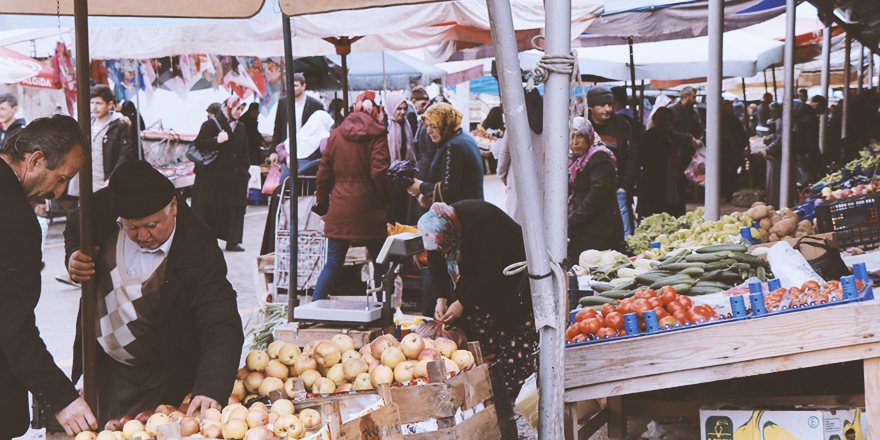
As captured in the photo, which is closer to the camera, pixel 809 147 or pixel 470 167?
pixel 470 167

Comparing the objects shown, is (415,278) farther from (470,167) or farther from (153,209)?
(153,209)

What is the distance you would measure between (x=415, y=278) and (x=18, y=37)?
676 cm

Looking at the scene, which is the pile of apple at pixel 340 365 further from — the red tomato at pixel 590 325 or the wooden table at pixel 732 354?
the red tomato at pixel 590 325

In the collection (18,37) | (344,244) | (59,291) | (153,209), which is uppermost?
(18,37)

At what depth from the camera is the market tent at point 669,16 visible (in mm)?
7586

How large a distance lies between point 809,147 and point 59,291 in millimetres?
11226

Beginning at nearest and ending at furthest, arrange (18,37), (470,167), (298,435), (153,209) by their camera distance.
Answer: (298,435) → (153,209) → (470,167) → (18,37)

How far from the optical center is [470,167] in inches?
249

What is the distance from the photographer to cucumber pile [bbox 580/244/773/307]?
443cm

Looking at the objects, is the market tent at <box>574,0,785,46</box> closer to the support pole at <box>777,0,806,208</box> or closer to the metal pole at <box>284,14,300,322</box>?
the support pole at <box>777,0,806,208</box>

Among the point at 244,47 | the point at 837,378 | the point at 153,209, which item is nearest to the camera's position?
the point at 153,209

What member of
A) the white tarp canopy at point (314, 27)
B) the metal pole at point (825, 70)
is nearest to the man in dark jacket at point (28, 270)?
the white tarp canopy at point (314, 27)

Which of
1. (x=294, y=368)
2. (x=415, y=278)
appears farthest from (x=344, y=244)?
(x=294, y=368)

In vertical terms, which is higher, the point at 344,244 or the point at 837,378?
the point at 344,244
